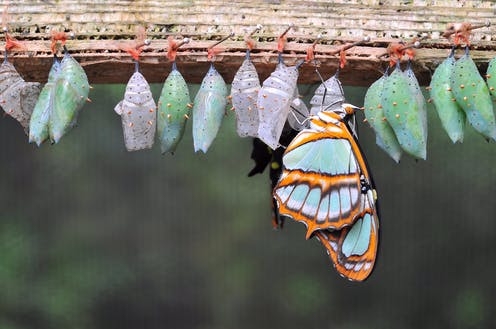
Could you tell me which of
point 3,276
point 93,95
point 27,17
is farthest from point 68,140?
point 27,17

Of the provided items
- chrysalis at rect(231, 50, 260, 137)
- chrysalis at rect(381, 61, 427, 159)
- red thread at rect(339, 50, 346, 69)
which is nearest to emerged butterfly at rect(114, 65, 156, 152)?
chrysalis at rect(231, 50, 260, 137)

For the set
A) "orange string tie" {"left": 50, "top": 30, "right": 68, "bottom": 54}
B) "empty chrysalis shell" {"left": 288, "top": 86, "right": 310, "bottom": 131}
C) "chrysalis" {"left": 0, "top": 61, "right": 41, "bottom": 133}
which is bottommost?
"empty chrysalis shell" {"left": 288, "top": 86, "right": 310, "bottom": 131}

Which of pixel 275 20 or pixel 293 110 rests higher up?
pixel 275 20

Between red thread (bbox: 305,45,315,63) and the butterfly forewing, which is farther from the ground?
red thread (bbox: 305,45,315,63)

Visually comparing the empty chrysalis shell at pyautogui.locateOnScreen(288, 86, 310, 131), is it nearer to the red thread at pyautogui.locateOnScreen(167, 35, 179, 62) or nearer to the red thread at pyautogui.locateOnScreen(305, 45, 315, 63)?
the red thread at pyautogui.locateOnScreen(305, 45, 315, 63)

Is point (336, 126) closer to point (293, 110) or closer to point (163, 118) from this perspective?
point (293, 110)

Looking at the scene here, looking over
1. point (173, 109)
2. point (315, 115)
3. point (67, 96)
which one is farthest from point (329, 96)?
point (67, 96)

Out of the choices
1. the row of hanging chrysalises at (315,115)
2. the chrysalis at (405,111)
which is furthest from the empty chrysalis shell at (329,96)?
the chrysalis at (405,111)
